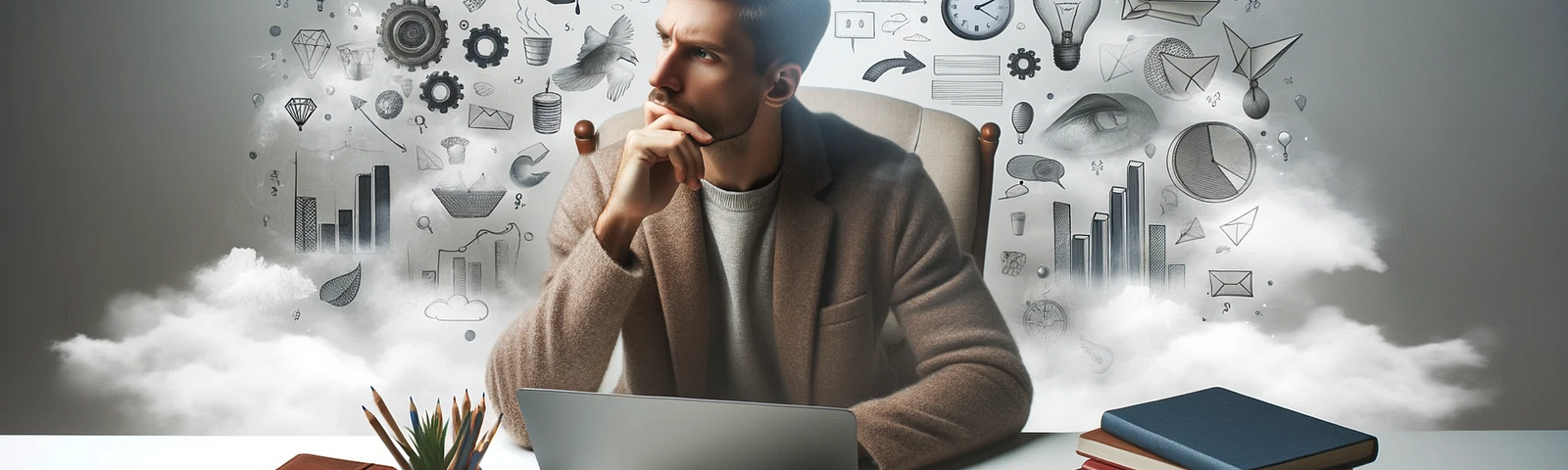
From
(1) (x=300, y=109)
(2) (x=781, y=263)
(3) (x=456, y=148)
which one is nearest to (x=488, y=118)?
(3) (x=456, y=148)

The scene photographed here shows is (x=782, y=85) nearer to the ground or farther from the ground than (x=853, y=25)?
nearer to the ground

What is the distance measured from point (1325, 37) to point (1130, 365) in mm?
772

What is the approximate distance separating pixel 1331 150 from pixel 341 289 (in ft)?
6.64

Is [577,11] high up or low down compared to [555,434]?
up

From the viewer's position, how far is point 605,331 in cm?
168

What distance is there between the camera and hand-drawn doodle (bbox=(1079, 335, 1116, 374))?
2.18 metres

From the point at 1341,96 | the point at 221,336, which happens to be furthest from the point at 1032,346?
the point at 221,336

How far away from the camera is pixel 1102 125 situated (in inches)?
84.0

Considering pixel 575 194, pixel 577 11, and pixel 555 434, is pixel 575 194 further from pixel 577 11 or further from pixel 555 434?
pixel 555 434

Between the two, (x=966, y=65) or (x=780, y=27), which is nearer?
(x=780, y=27)

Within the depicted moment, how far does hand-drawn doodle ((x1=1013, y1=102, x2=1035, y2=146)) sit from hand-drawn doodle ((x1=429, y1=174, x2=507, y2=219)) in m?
1.03

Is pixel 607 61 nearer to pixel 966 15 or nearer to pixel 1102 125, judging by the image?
pixel 966 15


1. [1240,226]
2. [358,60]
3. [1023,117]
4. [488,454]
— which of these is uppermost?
[358,60]

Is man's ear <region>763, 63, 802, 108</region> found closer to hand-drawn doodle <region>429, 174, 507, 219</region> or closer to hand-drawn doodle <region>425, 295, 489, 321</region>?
hand-drawn doodle <region>429, 174, 507, 219</region>
